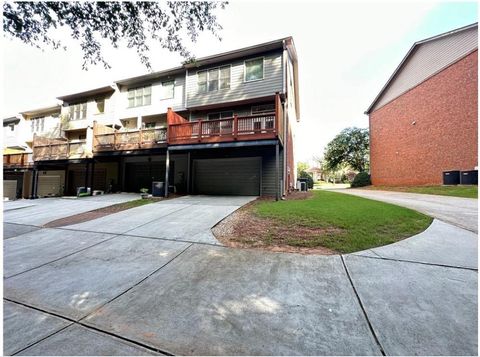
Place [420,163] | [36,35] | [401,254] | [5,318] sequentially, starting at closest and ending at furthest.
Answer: [5,318], [401,254], [36,35], [420,163]

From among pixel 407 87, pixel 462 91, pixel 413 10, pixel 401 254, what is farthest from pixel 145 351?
pixel 407 87

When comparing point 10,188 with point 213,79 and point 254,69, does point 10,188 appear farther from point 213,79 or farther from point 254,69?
point 254,69

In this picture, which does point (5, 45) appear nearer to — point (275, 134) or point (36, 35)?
point (36, 35)

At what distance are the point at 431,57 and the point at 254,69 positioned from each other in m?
14.0

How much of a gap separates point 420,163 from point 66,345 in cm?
2142

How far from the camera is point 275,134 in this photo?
9.72 metres

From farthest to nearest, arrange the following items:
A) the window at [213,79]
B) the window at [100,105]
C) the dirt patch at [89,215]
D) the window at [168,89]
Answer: the window at [100,105]
the window at [168,89]
the window at [213,79]
the dirt patch at [89,215]

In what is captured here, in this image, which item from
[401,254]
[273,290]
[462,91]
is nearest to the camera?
[273,290]

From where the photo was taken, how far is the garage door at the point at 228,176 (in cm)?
1239

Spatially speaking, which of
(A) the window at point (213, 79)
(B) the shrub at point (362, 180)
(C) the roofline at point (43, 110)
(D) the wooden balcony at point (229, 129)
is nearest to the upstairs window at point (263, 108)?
(D) the wooden balcony at point (229, 129)

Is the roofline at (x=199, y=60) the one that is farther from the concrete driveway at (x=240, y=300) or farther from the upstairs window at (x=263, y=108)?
the concrete driveway at (x=240, y=300)

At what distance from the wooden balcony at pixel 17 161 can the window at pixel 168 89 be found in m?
12.1

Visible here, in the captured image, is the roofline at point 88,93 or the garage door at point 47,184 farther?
the garage door at point 47,184

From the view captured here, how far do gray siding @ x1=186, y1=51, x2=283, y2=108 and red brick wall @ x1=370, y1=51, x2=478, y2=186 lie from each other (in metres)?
11.9
